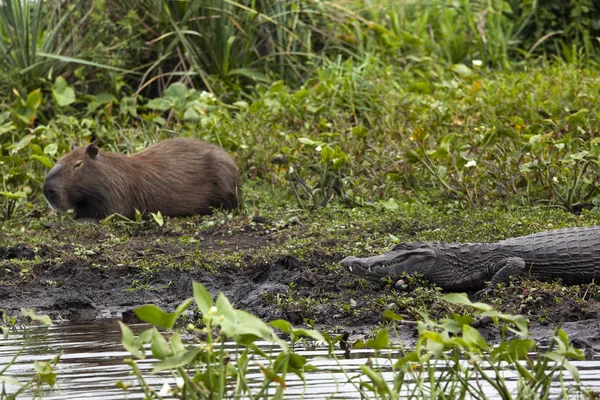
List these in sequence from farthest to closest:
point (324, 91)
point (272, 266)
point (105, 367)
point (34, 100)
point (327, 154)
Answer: point (324, 91) → point (34, 100) → point (327, 154) → point (272, 266) → point (105, 367)

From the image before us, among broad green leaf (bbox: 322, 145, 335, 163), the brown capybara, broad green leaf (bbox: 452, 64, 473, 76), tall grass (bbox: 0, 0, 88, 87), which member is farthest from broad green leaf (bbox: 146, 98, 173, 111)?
broad green leaf (bbox: 322, 145, 335, 163)

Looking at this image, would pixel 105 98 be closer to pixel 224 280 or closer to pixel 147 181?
pixel 147 181

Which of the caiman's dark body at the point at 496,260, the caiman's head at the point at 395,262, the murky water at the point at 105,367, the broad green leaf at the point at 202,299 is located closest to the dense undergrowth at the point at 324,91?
the caiman's dark body at the point at 496,260

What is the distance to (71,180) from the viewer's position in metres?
8.08

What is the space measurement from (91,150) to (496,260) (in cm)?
348

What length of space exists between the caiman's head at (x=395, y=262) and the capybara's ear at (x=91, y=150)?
283 cm

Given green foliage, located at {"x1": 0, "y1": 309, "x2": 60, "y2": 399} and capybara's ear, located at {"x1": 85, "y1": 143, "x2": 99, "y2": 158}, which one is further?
capybara's ear, located at {"x1": 85, "y1": 143, "x2": 99, "y2": 158}

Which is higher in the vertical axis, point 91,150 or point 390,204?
point 91,150

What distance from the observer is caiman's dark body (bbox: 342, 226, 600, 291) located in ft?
18.9

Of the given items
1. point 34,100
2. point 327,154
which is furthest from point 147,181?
point 34,100

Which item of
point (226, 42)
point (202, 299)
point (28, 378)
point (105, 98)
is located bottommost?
point (105, 98)

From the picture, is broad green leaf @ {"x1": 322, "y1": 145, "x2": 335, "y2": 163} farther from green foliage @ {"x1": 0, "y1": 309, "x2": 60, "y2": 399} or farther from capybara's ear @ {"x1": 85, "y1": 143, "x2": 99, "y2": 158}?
green foliage @ {"x1": 0, "y1": 309, "x2": 60, "y2": 399}

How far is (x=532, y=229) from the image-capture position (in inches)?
268

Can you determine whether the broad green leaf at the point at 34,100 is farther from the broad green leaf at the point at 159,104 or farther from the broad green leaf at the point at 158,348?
the broad green leaf at the point at 158,348
